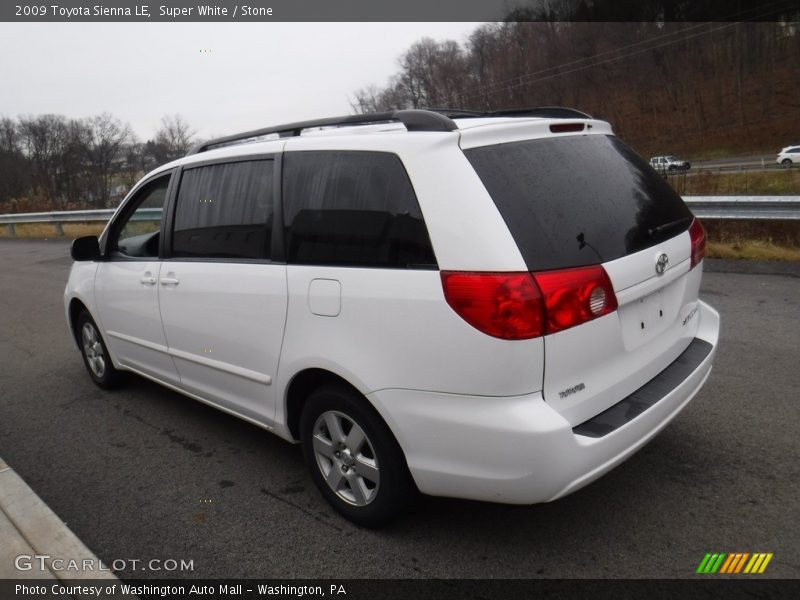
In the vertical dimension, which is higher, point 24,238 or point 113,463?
point 24,238

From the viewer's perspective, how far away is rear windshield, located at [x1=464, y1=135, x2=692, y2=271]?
7.59 feet

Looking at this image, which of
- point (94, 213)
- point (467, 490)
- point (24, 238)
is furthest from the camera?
point (24, 238)

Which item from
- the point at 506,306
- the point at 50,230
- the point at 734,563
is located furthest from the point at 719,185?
the point at 50,230

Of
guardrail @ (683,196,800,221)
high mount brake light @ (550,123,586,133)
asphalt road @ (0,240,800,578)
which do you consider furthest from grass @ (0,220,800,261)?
high mount brake light @ (550,123,586,133)

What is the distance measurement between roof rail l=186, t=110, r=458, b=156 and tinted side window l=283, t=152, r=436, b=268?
7.8 inches

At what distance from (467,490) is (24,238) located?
23.0m

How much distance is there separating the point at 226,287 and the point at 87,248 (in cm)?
198

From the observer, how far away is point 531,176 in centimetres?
244

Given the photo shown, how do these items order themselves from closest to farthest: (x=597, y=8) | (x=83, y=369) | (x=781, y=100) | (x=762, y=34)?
(x=83, y=369), (x=781, y=100), (x=762, y=34), (x=597, y=8)

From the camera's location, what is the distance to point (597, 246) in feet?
7.95

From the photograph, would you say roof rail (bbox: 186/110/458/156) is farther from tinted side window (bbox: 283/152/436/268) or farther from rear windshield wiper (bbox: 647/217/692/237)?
rear windshield wiper (bbox: 647/217/692/237)

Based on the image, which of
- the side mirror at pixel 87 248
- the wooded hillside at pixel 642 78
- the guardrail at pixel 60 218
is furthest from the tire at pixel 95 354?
the wooded hillside at pixel 642 78

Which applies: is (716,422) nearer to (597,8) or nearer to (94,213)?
(94,213)

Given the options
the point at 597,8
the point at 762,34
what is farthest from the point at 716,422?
the point at 597,8
